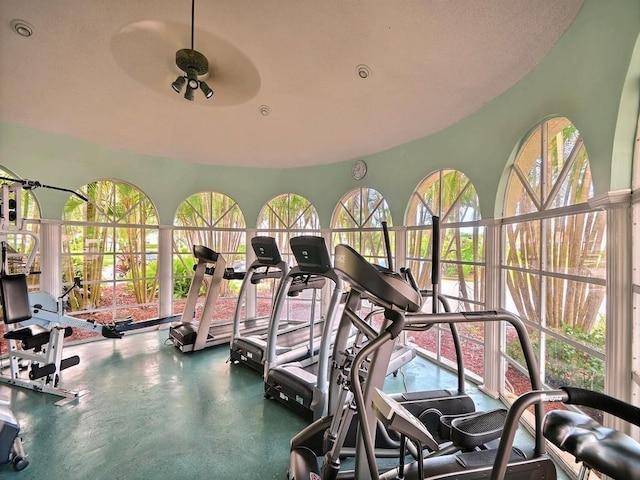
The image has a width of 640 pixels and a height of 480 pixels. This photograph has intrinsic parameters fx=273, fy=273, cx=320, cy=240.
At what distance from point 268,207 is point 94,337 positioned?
12.3ft

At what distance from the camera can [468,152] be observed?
130 inches

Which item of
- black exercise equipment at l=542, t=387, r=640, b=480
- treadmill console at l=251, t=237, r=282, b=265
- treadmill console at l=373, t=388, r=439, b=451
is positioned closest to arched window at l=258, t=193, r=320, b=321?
treadmill console at l=251, t=237, r=282, b=265

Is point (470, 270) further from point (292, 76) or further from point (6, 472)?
point (6, 472)

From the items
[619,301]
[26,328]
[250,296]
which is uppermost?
[619,301]

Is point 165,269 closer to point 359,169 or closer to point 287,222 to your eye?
point 287,222

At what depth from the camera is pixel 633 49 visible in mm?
1573

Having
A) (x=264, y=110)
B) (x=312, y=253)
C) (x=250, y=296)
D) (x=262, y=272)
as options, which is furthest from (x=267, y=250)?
(x=250, y=296)

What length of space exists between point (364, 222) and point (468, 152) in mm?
2118

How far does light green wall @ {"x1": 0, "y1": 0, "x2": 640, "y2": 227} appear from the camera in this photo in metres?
1.71

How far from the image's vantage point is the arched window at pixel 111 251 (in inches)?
177

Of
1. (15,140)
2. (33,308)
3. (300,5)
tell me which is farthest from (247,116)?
(33,308)

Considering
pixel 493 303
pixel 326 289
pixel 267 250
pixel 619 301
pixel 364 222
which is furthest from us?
pixel 326 289

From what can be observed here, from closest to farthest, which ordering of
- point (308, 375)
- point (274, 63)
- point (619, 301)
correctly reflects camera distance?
point (619, 301) < point (274, 63) < point (308, 375)

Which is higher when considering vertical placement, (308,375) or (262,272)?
(262,272)
